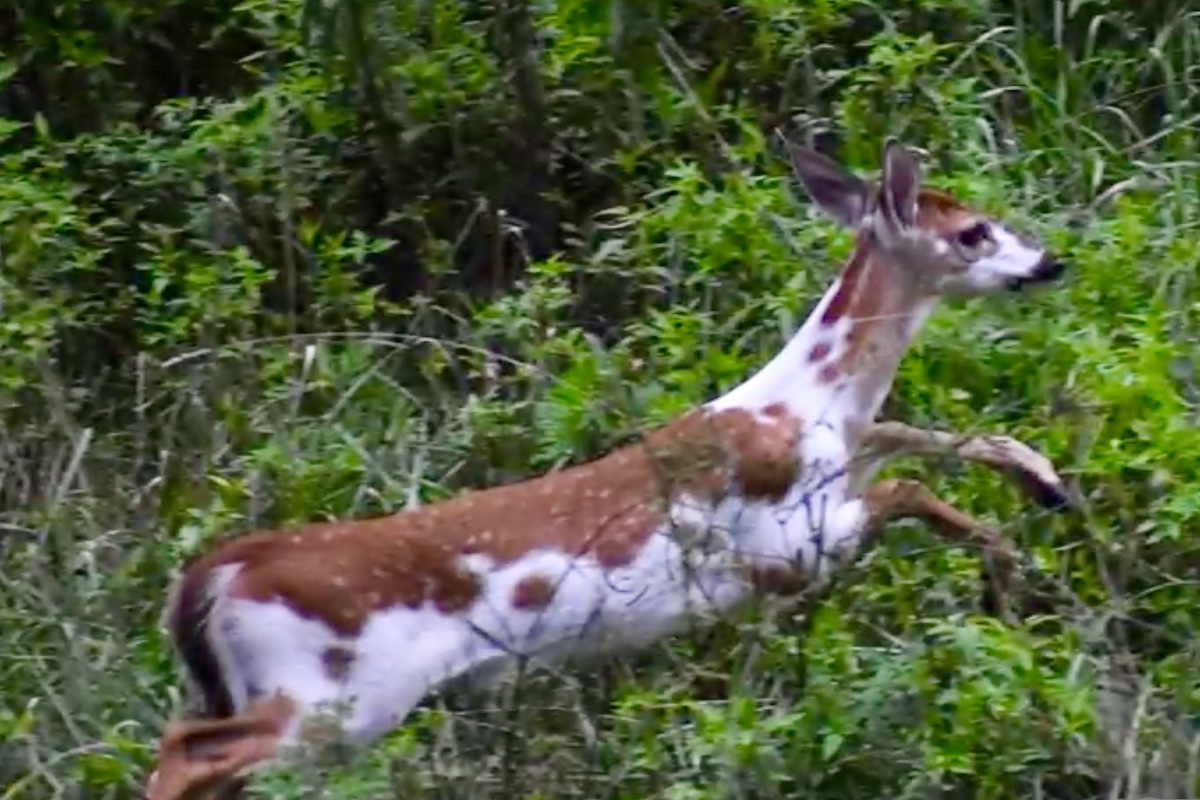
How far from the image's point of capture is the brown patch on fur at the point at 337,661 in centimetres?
695

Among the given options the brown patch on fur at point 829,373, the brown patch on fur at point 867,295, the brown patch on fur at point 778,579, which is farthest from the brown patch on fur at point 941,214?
the brown patch on fur at point 778,579

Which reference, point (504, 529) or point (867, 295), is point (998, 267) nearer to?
point (867, 295)

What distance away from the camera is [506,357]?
8594 millimetres

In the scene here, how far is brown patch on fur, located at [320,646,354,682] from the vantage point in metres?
6.95

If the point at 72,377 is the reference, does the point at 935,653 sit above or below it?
above

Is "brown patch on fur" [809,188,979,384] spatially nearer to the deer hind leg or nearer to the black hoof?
the black hoof

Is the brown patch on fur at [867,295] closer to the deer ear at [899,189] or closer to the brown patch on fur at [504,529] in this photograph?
the deer ear at [899,189]

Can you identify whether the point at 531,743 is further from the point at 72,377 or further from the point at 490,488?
the point at 72,377

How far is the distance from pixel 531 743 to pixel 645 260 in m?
2.51

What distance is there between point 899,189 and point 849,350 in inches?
16.8

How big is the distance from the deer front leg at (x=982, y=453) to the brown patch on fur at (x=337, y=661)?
1360mm

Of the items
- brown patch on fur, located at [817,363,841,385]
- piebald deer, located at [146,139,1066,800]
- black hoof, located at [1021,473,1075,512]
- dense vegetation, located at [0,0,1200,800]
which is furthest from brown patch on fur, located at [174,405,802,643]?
black hoof, located at [1021,473,1075,512]

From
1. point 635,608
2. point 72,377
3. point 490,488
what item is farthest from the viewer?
point 72,377

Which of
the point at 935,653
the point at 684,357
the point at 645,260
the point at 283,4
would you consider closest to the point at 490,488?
the point at 684,357
